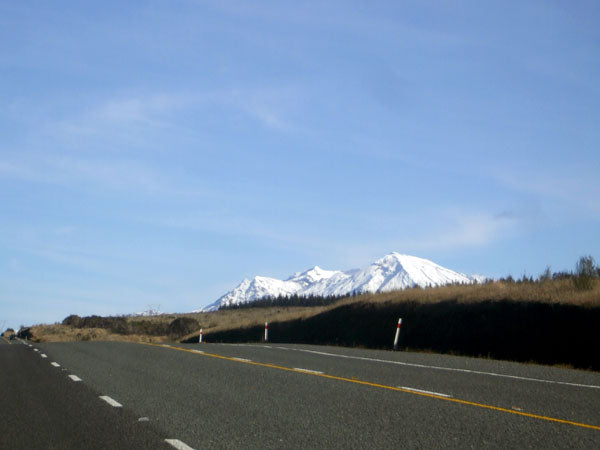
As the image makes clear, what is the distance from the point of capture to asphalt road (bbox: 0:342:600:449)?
736 centimetres

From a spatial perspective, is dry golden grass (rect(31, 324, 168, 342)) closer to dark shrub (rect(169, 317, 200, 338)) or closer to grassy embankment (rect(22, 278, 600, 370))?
dark shrub (rect(169, 317, 200, 338))

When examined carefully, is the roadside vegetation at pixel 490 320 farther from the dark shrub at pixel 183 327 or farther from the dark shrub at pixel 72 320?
the dark shrub at pixel 72 320

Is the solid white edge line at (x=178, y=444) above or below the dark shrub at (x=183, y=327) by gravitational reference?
below

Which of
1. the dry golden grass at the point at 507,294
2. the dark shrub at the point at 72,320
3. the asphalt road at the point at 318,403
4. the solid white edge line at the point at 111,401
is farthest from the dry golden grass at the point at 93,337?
the dark shrub at the point at 72,320

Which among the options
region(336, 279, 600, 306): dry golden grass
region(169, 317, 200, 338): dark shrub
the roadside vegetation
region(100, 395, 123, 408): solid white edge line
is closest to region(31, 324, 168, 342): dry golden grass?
region(169, 317, 200, 338): dark shrub

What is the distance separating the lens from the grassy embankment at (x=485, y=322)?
2072 centimetres

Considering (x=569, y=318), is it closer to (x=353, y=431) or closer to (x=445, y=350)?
(x=445, y=350)

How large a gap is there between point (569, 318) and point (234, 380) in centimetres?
1334

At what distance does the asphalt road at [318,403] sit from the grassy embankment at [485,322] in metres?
5.50

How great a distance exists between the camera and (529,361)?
66.3ft

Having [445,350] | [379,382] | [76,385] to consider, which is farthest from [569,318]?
[76,385]

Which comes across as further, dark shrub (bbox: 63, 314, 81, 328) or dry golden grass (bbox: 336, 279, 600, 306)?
dark shrub (bbox: 63, 314, 81, 328)

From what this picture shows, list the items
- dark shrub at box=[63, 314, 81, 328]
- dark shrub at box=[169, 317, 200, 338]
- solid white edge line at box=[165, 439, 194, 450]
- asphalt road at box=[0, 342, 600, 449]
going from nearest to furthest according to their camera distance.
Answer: solid white edge line at box=[165, 439, 194, 450] < asphalt road at box=[0, 342, 600, 449] < dark shrub at box=[169, 317, 200, 338] < dark shrub at box=[63, 314, 81, 328]

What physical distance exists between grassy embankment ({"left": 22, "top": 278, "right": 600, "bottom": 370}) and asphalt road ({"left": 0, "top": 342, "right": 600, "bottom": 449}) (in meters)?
5.50
